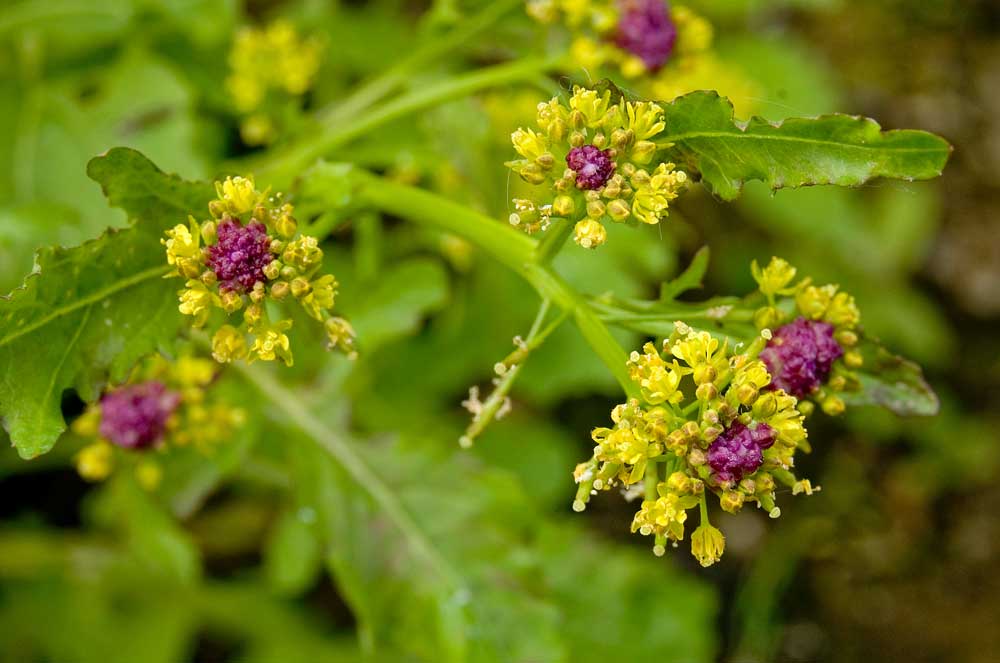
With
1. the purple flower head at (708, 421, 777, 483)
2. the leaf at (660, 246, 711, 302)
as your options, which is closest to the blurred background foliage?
the leaf at (660, 246, 711, 302)

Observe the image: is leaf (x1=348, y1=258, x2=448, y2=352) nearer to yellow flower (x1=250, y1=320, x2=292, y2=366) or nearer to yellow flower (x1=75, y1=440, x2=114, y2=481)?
yellow flower (x1=75, y1=440, x2=114, y2=481)

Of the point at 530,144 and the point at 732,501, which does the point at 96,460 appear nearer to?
the point at 530,144

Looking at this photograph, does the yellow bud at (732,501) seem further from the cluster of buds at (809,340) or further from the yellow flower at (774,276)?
the yellow flower at (774,276)

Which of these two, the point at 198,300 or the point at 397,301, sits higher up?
the point at 198,300

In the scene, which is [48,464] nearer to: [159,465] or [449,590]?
[159,465]

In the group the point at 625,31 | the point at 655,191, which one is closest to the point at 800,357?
the point at 655,191

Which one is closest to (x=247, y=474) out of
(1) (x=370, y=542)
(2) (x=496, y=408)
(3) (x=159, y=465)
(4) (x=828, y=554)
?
(3) (x=159, y=465)
